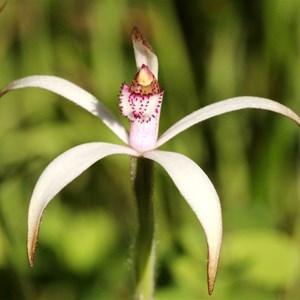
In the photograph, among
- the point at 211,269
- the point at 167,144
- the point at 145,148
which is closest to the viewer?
the point at 211,269

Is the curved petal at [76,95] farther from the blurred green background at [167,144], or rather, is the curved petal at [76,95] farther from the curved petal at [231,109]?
the blurred green background at [167,144]

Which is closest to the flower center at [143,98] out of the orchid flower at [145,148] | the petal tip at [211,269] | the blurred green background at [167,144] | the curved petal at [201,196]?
the orchid flower at [145,148]

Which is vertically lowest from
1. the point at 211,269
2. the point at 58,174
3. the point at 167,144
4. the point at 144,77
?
the point at 167,144

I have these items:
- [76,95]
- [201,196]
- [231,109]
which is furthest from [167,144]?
[201,196]

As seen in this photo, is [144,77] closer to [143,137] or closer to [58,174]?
[143,137]

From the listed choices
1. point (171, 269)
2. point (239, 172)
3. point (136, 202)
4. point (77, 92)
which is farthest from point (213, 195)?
point (239, 172)

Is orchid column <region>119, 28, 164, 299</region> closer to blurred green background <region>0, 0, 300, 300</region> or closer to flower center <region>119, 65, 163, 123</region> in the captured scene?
flower center <region>119, 65, 163, 123</region>

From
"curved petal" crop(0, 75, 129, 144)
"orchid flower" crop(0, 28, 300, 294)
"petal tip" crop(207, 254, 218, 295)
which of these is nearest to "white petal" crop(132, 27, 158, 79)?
"orchid flower" crop(0, 28, 300, 294)
